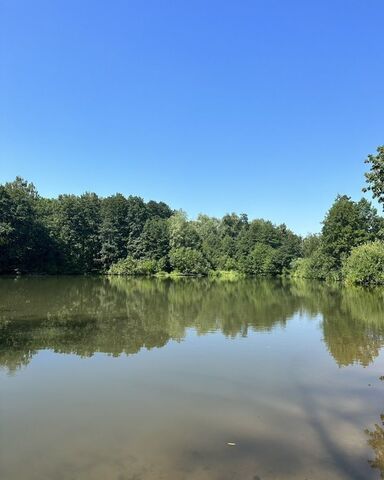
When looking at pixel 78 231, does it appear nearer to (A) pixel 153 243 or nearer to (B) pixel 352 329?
(A) pixel 153 243

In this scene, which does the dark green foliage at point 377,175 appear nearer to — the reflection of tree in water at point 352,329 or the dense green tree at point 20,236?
the reflection of tree in water at point 352,329

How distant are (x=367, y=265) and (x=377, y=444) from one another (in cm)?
4471

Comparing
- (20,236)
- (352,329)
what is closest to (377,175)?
(352,329)

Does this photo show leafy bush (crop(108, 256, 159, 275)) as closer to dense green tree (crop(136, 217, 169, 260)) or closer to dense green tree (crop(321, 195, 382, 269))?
dense green tree (crop(136, 217, 169, 260))

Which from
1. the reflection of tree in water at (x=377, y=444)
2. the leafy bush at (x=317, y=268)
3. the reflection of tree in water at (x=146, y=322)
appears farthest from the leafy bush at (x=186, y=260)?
the reflection of tree in water at (x=377, y=444)

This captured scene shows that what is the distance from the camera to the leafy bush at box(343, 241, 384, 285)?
47.2 meters

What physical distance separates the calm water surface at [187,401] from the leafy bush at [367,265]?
99.7ft

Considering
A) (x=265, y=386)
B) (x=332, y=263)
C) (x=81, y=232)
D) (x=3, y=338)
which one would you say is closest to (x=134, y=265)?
(x=81, y=232)

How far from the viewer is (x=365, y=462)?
6363mm

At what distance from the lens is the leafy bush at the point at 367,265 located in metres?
47.2

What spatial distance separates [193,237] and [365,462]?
7202cm

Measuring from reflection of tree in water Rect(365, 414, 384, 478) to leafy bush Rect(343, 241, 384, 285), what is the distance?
41.1 metres

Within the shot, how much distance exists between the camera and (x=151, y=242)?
74500 millimetres

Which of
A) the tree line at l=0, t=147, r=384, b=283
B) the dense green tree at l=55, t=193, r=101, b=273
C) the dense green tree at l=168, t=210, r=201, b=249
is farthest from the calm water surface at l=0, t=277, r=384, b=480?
the dense green tree at l=168, t=210, r=201, b=249
